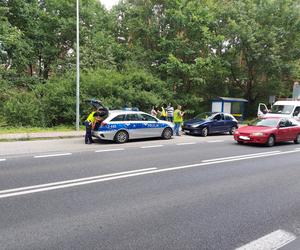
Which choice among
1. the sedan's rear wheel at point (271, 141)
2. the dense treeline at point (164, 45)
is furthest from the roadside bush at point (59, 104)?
the sedan's rear wheel at point (271, 141)

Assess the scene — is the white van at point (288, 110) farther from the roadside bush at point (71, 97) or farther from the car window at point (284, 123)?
the roadside bush at point (71, 97)

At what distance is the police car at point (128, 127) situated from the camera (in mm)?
13367

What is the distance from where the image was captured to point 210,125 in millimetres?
17719

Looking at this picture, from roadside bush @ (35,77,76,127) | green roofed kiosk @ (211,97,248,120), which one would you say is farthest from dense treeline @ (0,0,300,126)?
roadside bush @ (35,77,76,127)

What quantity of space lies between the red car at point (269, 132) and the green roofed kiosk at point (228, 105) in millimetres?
9101

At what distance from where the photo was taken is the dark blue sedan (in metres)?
17.4

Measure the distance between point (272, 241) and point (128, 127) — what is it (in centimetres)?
1037

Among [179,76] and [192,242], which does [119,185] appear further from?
[179,76]

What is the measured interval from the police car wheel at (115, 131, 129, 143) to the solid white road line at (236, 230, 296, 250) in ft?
32.5

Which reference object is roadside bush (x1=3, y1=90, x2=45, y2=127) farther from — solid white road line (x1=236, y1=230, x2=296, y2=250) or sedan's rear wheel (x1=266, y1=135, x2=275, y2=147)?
solid white road line (x1=236, y1=230, x2=296, y2=250)

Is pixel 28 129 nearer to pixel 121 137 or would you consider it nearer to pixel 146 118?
pixel 121 137

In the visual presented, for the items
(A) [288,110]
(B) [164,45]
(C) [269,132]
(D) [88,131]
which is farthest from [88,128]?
(A) [288,110]

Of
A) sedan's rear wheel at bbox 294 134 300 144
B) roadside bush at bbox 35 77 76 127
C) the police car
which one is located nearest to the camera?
the police car

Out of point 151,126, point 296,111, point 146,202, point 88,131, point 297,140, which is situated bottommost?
point 297,140
